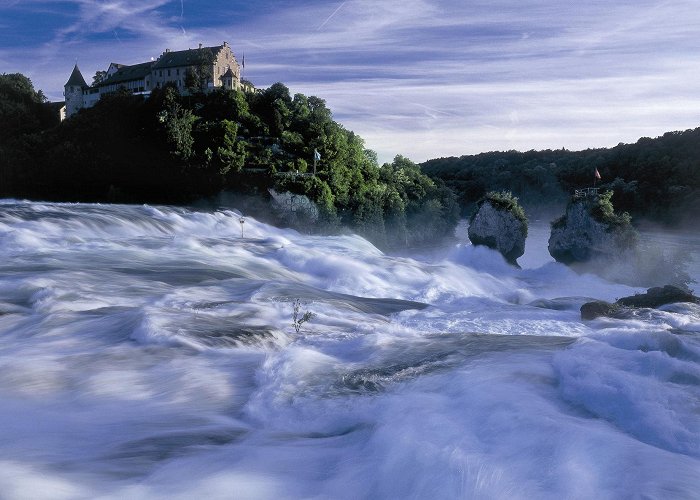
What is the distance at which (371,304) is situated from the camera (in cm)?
1512

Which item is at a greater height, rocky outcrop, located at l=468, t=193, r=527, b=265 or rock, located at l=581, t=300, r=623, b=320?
rocky outcrop, located at l=468, t=193, r=527, b=265

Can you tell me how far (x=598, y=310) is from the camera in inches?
591

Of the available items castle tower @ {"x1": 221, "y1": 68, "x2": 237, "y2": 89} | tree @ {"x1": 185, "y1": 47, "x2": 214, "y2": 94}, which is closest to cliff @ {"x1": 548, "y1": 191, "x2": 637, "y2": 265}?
tree @ {"x1": 185, "y1": 47, "x2": 214, "y2": 94}

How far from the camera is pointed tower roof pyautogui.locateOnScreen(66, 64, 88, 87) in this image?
72.4m

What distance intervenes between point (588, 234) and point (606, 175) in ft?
135

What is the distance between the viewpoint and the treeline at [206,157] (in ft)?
137

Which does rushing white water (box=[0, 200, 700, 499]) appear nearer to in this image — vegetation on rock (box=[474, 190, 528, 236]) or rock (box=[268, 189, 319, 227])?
vegetation on rock (box=[474, 190, 528, 236])

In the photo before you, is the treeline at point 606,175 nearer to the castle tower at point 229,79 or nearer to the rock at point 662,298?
the castle tower at point 229,79

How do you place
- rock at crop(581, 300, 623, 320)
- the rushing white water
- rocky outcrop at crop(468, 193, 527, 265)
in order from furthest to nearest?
1. rocky outcrop at crop(468, 193, 527, 265)
2. rock at crop(581, 300, 623, 320)
3. the rushing white water

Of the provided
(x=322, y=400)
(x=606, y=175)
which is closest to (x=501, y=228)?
(x=322, y=400)

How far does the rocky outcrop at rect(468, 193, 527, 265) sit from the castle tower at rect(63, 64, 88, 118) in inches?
2224

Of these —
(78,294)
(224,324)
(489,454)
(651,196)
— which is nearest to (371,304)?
(224,324)

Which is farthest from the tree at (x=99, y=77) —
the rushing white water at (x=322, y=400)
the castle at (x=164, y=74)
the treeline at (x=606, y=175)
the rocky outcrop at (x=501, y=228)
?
the rushing white water at (x=322, y=400)

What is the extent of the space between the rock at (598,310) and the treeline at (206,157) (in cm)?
2734
